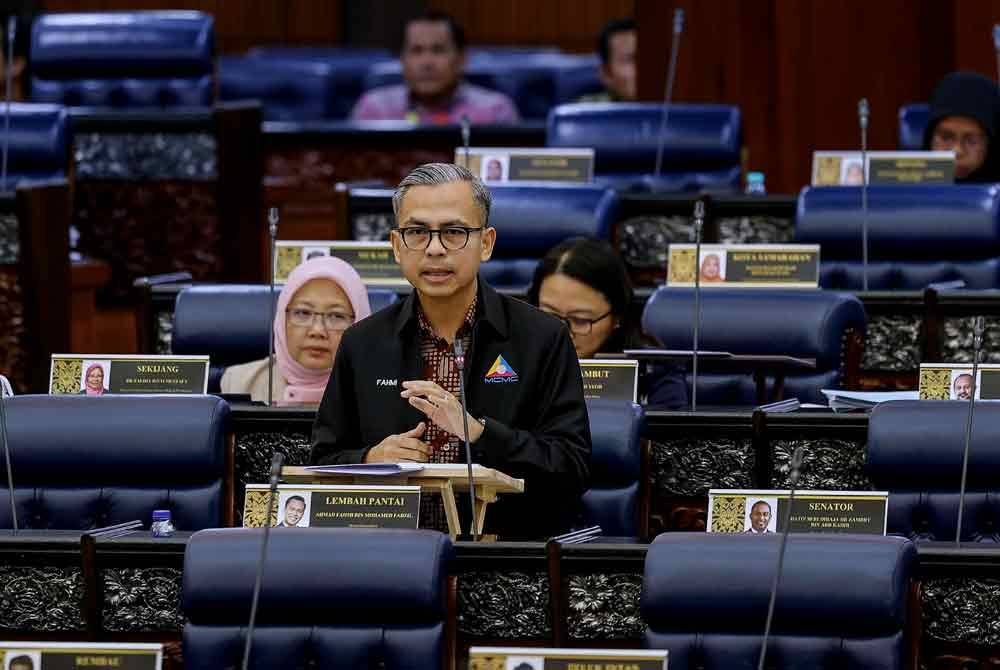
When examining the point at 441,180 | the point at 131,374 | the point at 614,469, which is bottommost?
the point at 614,469

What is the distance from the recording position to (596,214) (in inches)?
242

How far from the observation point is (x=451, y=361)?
369 centimetres

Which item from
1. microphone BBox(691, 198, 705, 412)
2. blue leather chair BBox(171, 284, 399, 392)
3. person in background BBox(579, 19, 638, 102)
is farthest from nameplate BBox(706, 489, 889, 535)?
person in background BBox(579, 19, 638, 102)

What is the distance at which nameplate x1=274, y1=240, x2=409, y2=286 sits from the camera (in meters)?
5.59

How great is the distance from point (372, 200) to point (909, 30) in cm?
230

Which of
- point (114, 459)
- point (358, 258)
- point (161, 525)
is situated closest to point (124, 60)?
point (358, 258)

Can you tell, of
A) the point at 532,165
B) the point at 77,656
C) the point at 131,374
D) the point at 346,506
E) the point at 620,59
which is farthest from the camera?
the point at 620,59

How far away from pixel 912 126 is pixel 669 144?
33.7 inches

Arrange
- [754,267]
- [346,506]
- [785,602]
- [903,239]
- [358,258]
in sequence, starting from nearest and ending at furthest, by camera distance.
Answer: [785,602] < [346,506] < [754,267] < [358,258] < [903,239]

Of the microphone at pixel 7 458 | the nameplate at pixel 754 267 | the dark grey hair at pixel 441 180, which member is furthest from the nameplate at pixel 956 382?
the microphone at pixel 7 458

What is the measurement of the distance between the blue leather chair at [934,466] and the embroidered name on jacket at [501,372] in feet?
2.71

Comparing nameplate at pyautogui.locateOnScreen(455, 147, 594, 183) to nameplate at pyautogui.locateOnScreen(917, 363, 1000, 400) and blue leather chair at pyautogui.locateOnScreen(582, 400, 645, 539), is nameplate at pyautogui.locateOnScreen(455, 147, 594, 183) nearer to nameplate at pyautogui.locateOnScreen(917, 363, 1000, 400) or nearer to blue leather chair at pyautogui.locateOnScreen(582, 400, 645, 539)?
nameplate at pyautogui.locateOnScreen(917, 363, 1000, 400)

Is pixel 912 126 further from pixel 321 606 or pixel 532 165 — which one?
pixel 321 606

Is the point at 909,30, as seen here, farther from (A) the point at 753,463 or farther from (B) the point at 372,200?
(A) the point at 753,463
